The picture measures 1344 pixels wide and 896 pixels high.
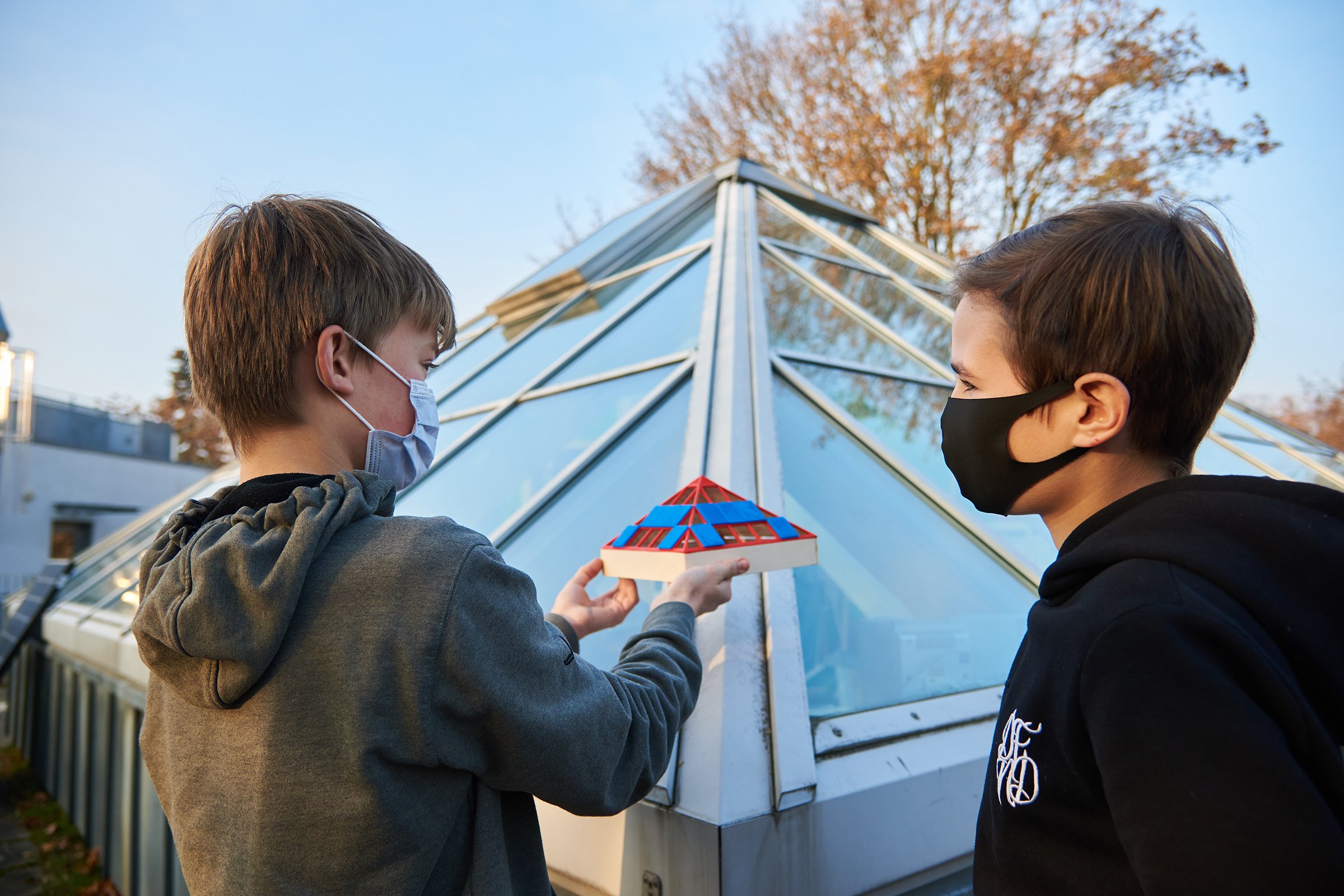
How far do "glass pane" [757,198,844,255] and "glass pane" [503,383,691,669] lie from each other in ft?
10.6

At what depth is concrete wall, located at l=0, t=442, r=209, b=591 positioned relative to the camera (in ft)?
68.5

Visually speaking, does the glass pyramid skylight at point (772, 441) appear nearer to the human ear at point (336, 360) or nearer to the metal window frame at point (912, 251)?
the metal window frame at point (912, 251)

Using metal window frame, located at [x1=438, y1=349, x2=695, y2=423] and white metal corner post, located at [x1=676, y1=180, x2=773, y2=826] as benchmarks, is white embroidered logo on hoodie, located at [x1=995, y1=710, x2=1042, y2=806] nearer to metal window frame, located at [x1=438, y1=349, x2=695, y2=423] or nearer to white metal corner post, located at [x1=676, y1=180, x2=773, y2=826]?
white metal corner post, located at [x1=676, y1=180, x2=773, y2=826]

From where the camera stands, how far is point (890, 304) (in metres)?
5.69

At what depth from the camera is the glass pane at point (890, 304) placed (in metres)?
5.08

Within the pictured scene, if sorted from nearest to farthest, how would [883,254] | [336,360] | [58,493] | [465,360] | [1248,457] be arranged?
[336,360]
[1248,457]
[465,360]
[883,254]
[58,493]

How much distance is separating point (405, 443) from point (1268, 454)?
21.6ft

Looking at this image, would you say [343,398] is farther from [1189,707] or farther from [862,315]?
[862,315]

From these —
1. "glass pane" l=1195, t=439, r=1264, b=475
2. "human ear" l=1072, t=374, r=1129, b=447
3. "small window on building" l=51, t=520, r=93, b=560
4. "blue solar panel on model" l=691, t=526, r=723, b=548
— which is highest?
"human ear" l=1072, t=374, r=1129, b=447

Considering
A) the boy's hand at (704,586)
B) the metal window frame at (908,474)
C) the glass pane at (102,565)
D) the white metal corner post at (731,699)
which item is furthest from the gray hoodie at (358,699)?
the glass pane at (102,565)

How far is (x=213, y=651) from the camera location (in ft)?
3.91

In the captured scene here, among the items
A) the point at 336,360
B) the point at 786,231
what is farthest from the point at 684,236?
the point at 336,360

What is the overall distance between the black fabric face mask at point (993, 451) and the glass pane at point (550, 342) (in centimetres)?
359

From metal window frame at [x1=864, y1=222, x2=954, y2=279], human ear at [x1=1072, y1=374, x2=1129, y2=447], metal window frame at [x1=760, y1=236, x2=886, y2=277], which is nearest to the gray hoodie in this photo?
human ear at [x1=1072, y1=374, x2=1129, y2=447]
